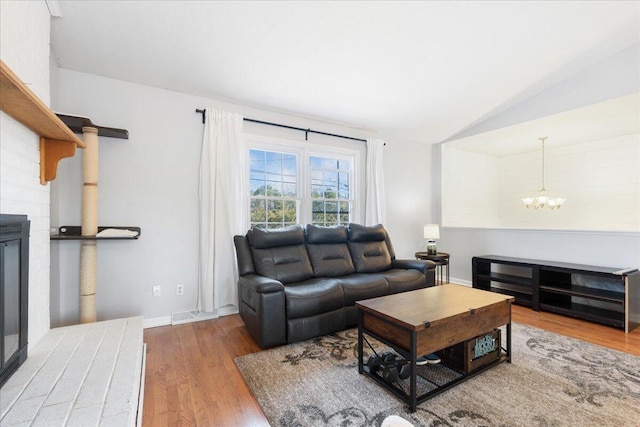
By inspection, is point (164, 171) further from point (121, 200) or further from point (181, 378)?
point (181, 378)

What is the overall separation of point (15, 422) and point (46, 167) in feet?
4.69

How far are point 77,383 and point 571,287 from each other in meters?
4.62

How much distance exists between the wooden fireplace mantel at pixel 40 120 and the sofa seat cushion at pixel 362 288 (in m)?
2.37

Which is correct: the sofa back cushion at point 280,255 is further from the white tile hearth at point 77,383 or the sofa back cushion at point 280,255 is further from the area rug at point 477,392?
the white tile hearth at point 77,383

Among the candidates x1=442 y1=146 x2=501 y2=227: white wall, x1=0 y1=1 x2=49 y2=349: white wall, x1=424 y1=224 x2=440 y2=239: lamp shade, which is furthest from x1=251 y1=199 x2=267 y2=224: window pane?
x1=442 y1=146 x2=501 y2=227: white wall

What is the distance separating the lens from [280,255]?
3137 millimetres

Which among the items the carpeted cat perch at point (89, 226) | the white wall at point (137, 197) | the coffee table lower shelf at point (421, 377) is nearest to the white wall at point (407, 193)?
the coffee table lower shelf at point (421, 377)

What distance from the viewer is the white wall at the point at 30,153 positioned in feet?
4.57

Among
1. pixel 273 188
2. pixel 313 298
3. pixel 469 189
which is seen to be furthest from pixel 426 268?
pixel 469 189

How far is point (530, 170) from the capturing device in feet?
18.2

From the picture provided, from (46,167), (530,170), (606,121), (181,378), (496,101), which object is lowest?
(181,378)

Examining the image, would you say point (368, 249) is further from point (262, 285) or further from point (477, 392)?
point (477, 392)

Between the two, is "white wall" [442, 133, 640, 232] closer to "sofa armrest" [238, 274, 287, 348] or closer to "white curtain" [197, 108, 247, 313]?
"white curtain" [197, 108, 247, 313]

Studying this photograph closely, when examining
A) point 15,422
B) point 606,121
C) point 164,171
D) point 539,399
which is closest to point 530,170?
point 606,121
